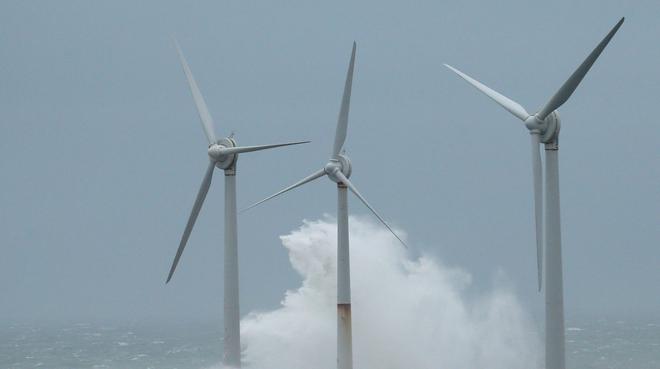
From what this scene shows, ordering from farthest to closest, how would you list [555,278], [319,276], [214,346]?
1. [214,346]
2. [319,276]
3. [555,278]

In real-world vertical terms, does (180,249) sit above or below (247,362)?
above

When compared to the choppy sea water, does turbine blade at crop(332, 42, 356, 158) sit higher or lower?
higher

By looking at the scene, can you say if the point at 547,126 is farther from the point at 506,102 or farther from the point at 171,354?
the point at 171,354

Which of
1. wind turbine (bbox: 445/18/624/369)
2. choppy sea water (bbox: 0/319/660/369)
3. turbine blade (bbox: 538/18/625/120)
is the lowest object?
choppy sea water (bbox: 0/319/660/369)

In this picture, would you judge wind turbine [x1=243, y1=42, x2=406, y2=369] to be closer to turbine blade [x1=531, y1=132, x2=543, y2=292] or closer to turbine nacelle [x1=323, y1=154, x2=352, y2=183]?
turbine nacelle [x1=323, y1=154, x2=352, y2=183]

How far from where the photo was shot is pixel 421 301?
10125 centimetres

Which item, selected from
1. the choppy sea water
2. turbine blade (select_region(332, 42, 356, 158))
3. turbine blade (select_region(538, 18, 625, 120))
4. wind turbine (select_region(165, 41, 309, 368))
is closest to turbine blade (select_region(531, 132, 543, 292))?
turbine blade (select_region(538, 18, 625, 120))

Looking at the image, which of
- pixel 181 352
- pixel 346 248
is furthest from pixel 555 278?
pixel 181 352

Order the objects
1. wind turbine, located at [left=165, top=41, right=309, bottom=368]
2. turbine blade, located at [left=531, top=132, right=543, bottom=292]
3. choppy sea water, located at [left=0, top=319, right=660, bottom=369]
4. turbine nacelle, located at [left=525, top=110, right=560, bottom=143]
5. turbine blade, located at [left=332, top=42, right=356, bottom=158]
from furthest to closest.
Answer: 1. choppy sea water, located at [left=0, top=319, right=660, bottom=369]
2. turbine blade, located at [left=332, top=42, right=356, bottom=158]
3. wind turbine, located at [left=165, top=41, right=309, bottom=368]
4. turbine blade, located at [left=531, top=132, right=543, bottom=292]
5. turbine nacelle, located at [left=525, top=110, right=560, bottom=143]

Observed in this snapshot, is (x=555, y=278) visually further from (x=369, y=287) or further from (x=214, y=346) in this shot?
(x=214, y=346)

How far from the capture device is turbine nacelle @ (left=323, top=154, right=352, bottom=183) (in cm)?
6851

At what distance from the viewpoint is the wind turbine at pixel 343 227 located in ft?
222

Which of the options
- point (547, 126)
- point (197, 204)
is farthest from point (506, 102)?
point (197, 204)

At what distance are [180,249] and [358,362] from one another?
31.2 metres
